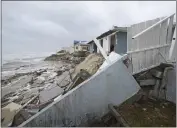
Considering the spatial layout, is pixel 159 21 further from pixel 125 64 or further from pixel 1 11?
pixel 1 11

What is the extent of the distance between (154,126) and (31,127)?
2650 millimetres

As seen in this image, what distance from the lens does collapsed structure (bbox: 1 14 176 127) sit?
4250 millimetres

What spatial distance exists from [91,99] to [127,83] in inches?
40.4

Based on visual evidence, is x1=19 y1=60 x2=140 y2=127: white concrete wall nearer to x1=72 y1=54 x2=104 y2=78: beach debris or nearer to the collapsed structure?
the collapsed structure

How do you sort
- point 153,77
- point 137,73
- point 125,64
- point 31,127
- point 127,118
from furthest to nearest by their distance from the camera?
point 153,77, point 137,73, point 125,64, point 127,118, point 31,127

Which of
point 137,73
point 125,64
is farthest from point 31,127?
point 137,73

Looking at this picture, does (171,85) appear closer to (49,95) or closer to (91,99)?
(91,99)

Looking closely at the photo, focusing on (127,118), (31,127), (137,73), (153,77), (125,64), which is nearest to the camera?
(31,127)

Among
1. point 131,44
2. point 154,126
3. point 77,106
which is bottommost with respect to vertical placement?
point 154,126

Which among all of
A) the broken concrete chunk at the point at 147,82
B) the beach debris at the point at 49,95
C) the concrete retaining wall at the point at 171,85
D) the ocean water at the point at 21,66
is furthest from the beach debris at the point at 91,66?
Result: the ocean water at the point at 21,66

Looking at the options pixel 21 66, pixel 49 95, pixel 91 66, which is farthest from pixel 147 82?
pixel 21 66

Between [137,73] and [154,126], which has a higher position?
[137,73]

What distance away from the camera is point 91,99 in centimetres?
445

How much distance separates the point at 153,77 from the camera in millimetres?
5430
